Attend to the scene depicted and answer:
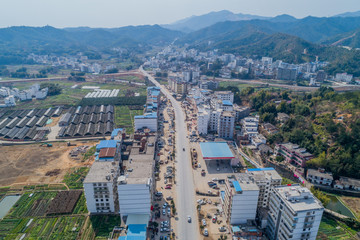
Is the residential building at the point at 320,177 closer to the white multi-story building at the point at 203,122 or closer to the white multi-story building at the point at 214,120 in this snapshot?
the white multi-story building at the point at 214,120

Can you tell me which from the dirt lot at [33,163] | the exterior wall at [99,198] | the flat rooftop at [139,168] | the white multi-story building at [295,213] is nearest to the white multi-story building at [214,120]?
the flat rooftop at [139,168]

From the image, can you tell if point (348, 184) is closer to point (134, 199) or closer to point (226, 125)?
point (226, 125)

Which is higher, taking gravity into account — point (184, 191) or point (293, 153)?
point (293, 153)

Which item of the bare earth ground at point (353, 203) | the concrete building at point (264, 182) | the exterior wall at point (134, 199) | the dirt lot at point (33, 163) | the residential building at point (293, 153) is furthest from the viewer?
the residential building at point (293, 153)

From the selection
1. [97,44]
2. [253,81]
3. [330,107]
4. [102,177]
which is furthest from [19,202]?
[97,44]

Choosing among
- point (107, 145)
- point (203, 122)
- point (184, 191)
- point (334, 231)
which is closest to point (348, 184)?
point (334, 231)

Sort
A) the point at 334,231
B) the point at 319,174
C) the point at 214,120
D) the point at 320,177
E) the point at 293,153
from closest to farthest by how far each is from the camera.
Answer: the point at 334,231 → the point at 320,177 → the point at 319,174 → the point at 293,153 → the point at 214,120

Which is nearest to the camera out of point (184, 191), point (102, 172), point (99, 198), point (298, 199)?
point (298, 199)
